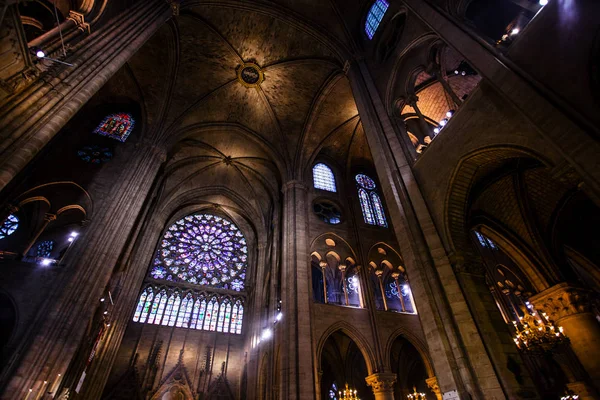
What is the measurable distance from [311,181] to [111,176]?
9.38 meters

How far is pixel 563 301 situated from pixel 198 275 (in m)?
17.8

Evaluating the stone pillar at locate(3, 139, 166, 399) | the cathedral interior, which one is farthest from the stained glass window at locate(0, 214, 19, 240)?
the stone pillar at locate(3, 139, 166, 399)

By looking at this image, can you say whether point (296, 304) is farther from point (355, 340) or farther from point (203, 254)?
point (203, 254)

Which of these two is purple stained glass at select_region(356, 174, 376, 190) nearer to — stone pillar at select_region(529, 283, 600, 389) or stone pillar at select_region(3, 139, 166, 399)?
stone pillar at select_region(529, 283, 600, 389)

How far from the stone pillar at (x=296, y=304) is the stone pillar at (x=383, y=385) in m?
2.34

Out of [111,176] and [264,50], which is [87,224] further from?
[264,50]

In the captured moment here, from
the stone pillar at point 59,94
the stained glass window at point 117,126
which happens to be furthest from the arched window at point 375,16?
the stained glass window at point 117,126

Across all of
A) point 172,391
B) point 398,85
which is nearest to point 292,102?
point 398,85

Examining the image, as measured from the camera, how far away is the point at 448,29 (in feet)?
21.6

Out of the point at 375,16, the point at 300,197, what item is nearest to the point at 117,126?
the point at 300,197

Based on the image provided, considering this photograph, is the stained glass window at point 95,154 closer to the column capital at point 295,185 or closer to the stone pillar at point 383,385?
the column capital at point 295,185

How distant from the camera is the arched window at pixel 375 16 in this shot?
11281 millimetres

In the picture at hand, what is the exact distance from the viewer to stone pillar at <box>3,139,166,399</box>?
7204 millimetres

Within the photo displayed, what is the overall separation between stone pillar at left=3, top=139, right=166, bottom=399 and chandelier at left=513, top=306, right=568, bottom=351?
1252 cm
